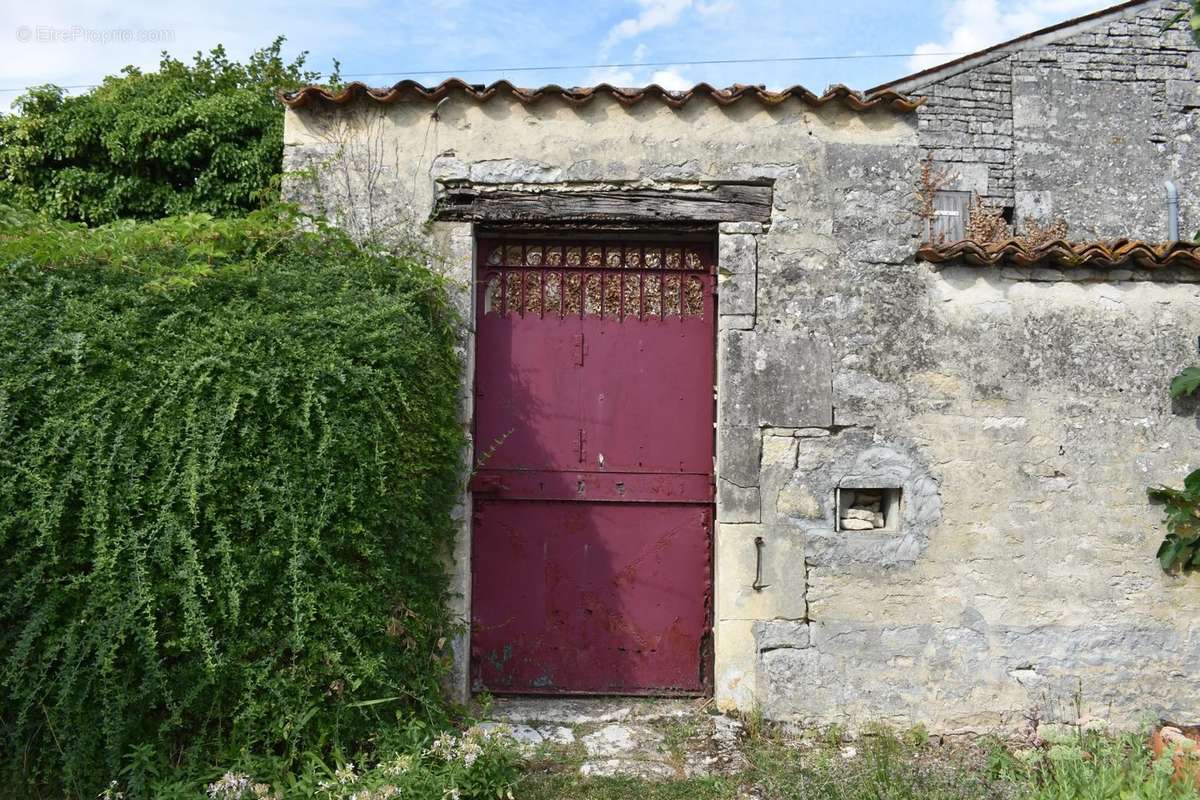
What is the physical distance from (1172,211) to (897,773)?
840cm

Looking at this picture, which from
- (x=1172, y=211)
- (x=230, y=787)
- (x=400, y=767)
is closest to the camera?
(x=230, y=787)

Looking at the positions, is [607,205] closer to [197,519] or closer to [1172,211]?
[197,519]

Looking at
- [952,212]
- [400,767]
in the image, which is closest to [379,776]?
[400,767]

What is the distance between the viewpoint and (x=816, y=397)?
411 cm

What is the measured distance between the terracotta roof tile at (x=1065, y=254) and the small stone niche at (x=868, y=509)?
3.82ft

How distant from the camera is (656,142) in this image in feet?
13.8

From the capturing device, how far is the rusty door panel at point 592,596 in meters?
4.31

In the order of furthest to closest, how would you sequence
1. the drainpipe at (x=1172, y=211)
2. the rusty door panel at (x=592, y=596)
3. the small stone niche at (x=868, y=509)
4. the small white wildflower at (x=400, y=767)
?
the drainpipe at (x=1172, y=211) < the rusty door panel at (x=592, y=596) < the small stone niche at (x=868, y=509) < the small white wildflower at (x=400, y=767)

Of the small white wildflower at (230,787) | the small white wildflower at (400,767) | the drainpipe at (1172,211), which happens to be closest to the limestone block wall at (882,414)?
the small white wildflower at (400,767)

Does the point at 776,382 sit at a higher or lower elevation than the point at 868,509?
higher

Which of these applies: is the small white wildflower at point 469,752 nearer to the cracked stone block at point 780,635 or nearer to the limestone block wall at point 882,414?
the limestone block wall at point 882,414

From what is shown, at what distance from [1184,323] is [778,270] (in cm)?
201

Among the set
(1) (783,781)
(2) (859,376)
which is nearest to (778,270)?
(2) (859,376)

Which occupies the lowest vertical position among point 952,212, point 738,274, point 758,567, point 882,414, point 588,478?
point 758,567
